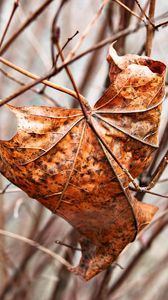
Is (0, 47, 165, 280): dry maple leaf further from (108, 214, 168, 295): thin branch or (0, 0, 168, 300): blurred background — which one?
(108, 214, 168, 295): thin branch

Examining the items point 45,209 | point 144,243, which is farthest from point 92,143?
point 45,209

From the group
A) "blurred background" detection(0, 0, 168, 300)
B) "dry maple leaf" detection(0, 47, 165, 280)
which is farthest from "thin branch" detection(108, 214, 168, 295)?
"dry maple leaf" detection(0, 47, 165, 280)

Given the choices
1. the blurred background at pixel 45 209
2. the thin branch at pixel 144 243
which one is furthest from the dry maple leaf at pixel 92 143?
the thin branch at pixel 144 243

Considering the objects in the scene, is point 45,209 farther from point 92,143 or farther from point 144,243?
point 92,143

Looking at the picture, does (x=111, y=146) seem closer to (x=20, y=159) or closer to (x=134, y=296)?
Answer: (x=20, y=159)

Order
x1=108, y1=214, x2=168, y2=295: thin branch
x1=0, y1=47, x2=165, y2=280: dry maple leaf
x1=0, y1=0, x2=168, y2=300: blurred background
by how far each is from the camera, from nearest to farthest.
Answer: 1. x1=0, y1=47, x2=165, y2=280: dry maple leaf
2. x1=108, y1=214, x2=168, y2=295: thin branch
3. x1=0, y1=0, x2=168, y2=300: blurred background

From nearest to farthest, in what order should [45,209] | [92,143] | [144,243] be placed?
[92,143] → [144,243] → [45,209]

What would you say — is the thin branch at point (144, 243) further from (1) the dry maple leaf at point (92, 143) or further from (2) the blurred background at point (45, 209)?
(1) the dry maple leaf at point (92, 143)

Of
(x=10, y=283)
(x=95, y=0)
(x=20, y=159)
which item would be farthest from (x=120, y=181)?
(x=95, y=0)
